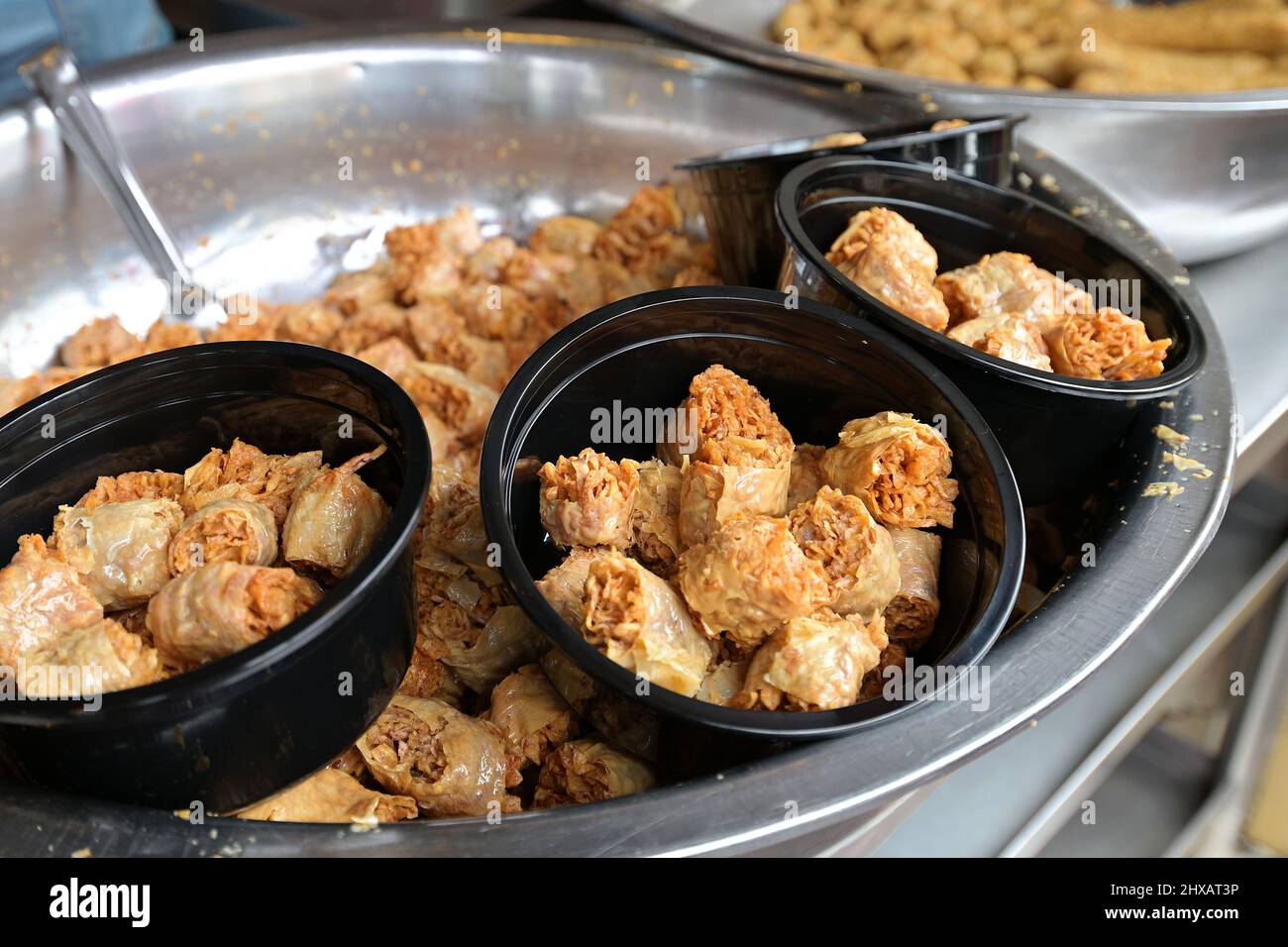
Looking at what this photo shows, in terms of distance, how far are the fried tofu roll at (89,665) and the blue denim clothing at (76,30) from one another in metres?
1.38

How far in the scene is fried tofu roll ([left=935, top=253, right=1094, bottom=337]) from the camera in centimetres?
125

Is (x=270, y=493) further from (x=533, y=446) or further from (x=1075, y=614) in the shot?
(x=1075, y=614)

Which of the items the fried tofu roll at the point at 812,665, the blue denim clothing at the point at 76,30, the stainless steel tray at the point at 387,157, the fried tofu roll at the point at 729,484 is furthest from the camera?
the blue denim clothing at the point at 76,30

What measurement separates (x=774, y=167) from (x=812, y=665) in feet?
2.61

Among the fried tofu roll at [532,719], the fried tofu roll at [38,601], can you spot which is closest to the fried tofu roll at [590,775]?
the fried tofu roll at [532,719]

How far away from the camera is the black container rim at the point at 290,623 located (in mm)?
765

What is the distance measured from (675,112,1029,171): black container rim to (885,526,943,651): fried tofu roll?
59 centimetres

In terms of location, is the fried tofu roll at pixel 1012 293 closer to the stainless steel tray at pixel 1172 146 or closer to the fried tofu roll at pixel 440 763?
the stainless steel tray at pixel 1172 146

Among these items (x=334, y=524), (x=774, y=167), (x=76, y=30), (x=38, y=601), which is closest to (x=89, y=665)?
(x=38, y=601)

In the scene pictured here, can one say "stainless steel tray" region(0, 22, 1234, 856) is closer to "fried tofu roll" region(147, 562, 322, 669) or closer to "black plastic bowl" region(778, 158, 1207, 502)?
"black plastic bowl" region(778, 158, 1207, 502)

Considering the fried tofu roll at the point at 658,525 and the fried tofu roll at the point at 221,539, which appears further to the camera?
the fried tofu roll at the point at 658,525

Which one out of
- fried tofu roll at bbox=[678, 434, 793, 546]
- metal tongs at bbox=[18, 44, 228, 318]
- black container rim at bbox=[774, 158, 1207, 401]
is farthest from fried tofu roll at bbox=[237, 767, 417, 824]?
metal tongs at bbox=[18, 44, 228, 318]
